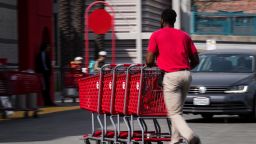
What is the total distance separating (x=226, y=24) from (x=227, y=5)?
16.3 metres

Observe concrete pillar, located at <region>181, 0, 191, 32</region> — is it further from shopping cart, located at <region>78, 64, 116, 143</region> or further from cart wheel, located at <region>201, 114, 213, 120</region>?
shopping cart, located at <region>78, 64, 116, 143</region>

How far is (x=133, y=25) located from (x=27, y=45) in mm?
17459

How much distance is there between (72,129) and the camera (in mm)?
17062

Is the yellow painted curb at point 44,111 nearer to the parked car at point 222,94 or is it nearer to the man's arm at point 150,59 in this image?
the parked car at point 222,94

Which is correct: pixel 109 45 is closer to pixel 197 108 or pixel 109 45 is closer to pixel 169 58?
pixel 197 108

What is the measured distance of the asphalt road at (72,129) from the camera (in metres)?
14.6

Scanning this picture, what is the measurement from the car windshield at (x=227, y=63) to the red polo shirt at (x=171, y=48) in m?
8.38

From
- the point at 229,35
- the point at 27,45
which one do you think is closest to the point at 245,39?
the point at 229,35

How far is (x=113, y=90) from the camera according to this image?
40.7 ft

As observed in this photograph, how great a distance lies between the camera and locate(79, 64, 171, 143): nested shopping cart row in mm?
11898

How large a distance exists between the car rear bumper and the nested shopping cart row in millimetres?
5657

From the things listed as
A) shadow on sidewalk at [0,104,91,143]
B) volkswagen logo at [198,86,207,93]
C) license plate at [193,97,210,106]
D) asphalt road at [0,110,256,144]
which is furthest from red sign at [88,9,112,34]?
license plate at [193,97,210,106]

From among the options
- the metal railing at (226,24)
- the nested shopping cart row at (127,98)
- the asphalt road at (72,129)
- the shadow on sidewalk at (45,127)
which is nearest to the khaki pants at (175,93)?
the nested shopping cart row at (127,98)

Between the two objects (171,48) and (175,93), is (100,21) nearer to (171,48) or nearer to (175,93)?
(171,48)
